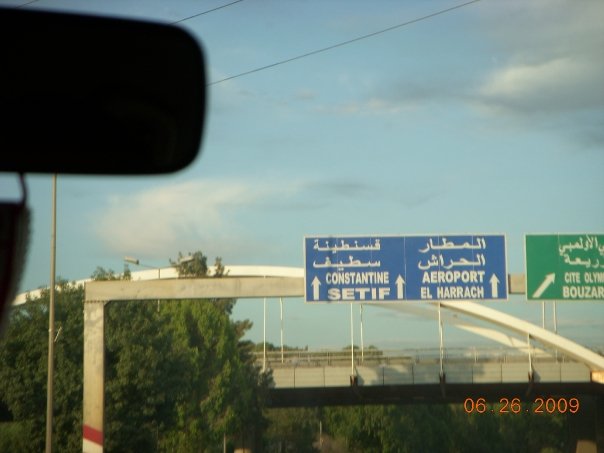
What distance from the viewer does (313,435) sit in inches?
3241

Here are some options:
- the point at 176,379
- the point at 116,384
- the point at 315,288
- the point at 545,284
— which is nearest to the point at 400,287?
the point at 315,288

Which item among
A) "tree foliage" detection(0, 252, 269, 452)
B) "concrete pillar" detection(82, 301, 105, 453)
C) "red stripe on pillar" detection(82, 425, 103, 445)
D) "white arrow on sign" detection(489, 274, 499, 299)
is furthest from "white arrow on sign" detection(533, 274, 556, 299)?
"tree foliage" detection(0, 252, 269, 452)

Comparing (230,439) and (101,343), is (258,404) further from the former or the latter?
(101,343)

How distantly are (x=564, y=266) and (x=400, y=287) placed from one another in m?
4.04

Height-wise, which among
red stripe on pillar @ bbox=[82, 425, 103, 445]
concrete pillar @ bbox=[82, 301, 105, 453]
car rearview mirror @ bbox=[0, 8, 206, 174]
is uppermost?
car rearview mirror @ bbox=[0, 8, 206, 174]

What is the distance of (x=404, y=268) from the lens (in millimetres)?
24781

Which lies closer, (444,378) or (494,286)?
(494,286)

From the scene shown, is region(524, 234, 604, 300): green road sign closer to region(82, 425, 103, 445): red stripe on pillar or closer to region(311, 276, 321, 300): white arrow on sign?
region(311, 276, 321, 300): white arrow on sign

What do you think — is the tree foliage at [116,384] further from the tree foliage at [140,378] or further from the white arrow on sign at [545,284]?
the white arrow on sign at [545,284]

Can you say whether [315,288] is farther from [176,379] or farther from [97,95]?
[97,95]

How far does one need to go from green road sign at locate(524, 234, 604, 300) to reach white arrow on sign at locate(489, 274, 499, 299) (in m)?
0.72

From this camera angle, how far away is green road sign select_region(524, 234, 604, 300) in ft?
80.1

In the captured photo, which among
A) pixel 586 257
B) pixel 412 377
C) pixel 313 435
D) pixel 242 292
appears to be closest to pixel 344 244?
pixel 242 292

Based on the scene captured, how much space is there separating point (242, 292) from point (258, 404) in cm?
2223
